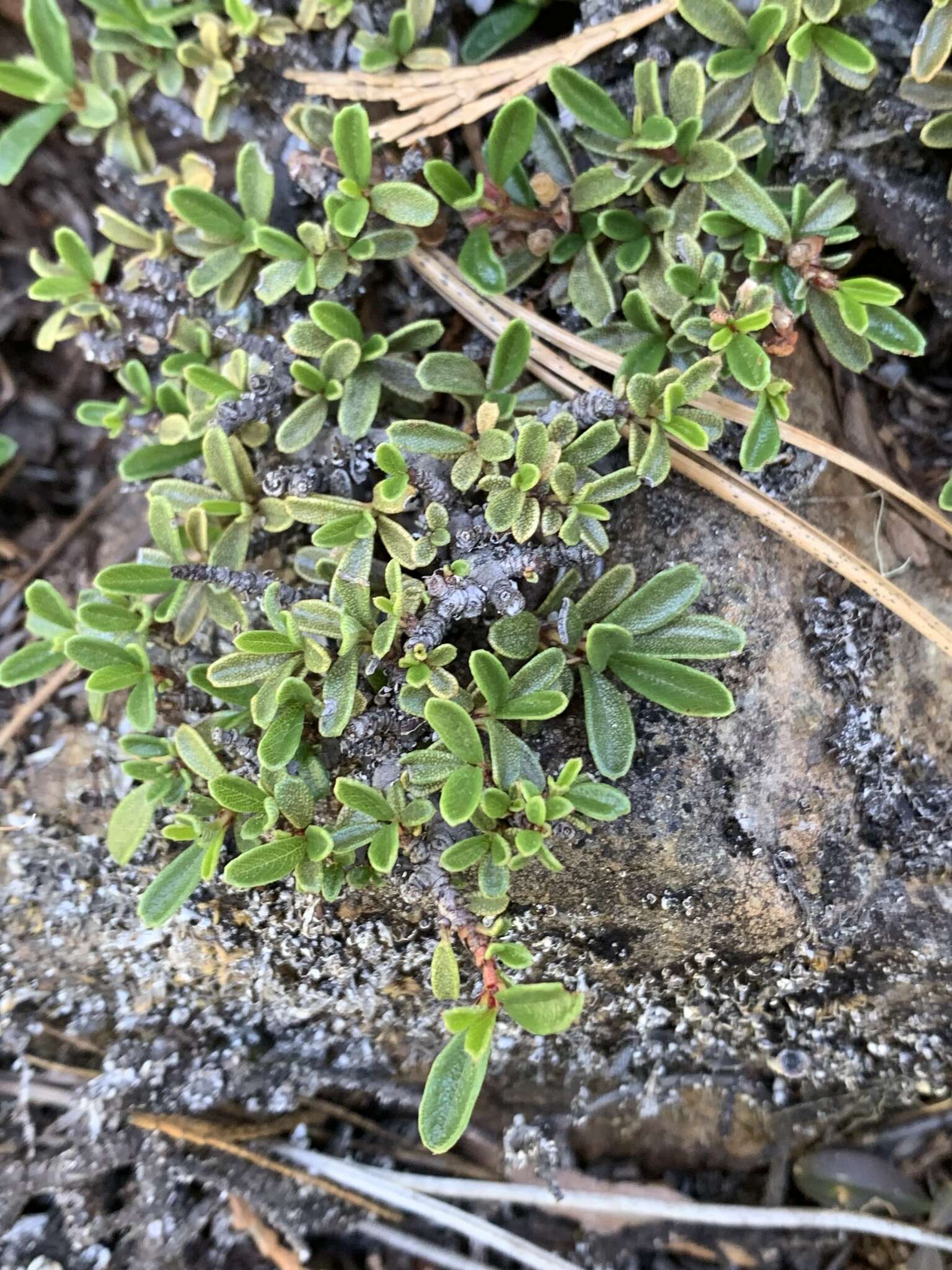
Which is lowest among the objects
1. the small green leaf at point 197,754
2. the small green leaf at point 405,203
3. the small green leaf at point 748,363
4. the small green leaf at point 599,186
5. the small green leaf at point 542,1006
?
the small green leaf at point 542,1006

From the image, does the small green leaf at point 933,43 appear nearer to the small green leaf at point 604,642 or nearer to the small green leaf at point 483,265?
the small green leaf at point 483,265

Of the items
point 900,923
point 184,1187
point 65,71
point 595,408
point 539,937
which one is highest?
point 65,71

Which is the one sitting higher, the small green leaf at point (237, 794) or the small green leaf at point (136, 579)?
the small green leaf at point (136, 579)

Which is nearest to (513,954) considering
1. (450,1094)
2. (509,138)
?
(450,1094)

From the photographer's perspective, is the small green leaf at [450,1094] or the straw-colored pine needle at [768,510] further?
the straw-colored pine needle at [768,510]

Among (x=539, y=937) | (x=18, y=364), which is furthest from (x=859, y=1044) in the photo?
(x=18, y=364)

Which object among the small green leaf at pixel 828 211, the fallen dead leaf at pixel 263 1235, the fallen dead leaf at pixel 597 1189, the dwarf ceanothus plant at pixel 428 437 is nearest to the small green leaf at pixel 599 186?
the dwarf ceanothus plant at pixel 428 437

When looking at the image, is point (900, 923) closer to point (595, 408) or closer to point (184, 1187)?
point (595, 408)
